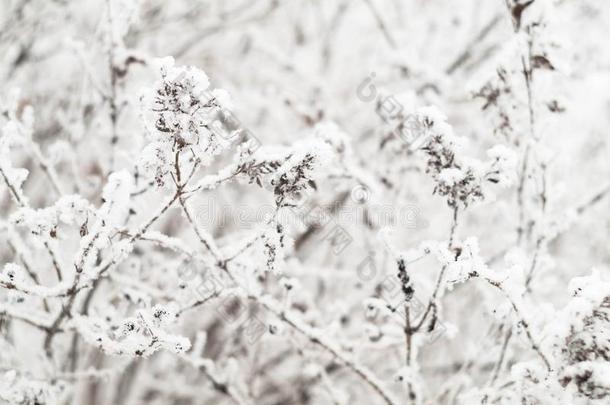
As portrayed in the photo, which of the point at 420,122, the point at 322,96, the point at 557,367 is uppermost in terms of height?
the point at 322,96

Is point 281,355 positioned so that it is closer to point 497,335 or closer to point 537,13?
point 497,335

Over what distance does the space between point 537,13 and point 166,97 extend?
5.12ft

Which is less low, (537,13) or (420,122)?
(537,13)

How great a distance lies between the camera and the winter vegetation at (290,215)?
148cm

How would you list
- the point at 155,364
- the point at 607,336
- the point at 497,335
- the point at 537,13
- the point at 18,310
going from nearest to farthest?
the point at 607,336, the point at 18,310, the point at 537,13, the point at 497,335, the point at 155,364

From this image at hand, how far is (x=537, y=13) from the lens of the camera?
2035mm

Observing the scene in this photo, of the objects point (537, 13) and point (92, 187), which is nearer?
point (537, 13)

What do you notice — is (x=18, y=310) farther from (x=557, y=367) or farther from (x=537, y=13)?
(x=537, y=13)

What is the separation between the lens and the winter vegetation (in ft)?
4.84

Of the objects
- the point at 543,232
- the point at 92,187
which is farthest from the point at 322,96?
the point at 543,232

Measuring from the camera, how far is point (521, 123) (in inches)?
90.1

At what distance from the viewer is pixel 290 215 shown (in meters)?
1.89

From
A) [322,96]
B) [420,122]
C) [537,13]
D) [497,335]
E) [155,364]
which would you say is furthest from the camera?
[155,364]

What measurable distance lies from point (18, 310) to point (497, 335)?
194 centimetres
